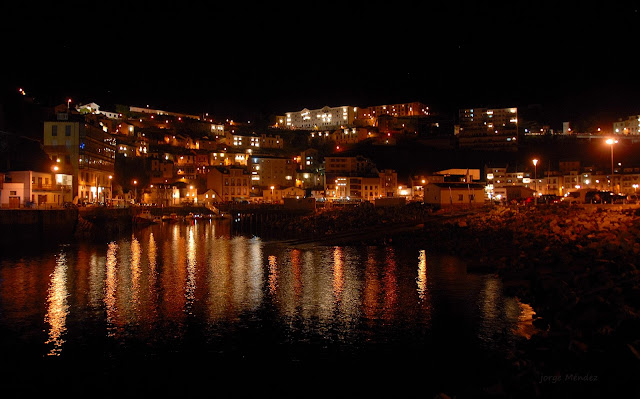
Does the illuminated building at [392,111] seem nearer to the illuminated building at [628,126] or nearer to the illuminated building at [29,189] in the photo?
the illuminated building at [628,126]

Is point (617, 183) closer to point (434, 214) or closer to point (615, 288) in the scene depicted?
point (434, 214)

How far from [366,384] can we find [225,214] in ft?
157

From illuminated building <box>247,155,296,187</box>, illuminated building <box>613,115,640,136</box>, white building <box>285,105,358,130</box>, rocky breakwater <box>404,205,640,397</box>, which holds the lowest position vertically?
rocky breakwater <box>404,205,640,397</box>

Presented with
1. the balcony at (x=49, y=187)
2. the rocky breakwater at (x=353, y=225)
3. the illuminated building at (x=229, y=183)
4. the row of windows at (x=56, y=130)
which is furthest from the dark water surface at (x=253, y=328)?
the illuminated building at (x=229, y=183)

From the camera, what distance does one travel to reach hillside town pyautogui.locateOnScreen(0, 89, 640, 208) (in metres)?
40.4

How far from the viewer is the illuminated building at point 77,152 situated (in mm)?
40438

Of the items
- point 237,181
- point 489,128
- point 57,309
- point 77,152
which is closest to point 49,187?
point 77,152

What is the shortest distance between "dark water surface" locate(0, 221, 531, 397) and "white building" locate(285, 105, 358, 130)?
73421mm

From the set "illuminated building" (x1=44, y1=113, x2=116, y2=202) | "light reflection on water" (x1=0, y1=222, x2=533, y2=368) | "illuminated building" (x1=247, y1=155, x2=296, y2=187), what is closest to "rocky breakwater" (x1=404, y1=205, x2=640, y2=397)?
"light reflection on water" (x1=0, y1=222, x2=533, y2=368)

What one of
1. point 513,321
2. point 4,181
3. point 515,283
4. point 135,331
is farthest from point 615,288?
point 4,181

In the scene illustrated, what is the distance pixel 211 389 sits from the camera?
27.7 ft

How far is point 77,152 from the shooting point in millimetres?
41219

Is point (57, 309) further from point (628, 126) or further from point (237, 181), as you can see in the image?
point (628, 126)

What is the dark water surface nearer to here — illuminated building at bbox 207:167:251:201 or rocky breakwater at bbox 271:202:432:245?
rocky breakwater at bbox 271:202:432:245
